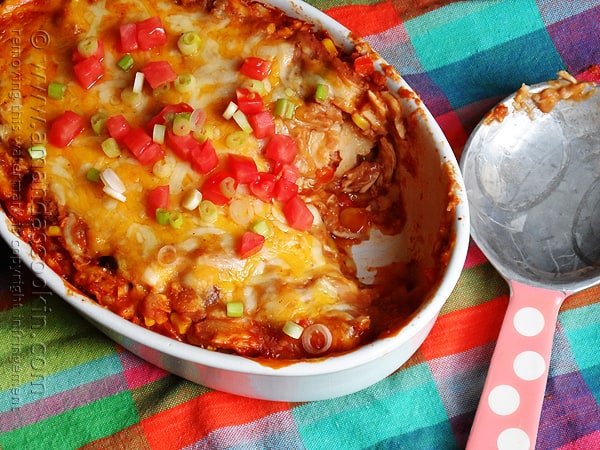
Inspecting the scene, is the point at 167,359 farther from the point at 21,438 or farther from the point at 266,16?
the point at 266,16

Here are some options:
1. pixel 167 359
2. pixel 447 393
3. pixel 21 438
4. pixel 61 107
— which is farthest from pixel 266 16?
pixel 21 438

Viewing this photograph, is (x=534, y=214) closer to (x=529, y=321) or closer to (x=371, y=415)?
(x=529, y=321)

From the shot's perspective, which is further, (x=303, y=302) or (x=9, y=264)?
(x=9, y=264)

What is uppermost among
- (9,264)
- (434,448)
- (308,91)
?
(308,91)

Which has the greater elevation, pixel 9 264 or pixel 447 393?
pixel 9 264

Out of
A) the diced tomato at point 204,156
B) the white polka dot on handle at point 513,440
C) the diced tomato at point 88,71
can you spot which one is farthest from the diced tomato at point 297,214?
the white polka dot on handle at point 513,440

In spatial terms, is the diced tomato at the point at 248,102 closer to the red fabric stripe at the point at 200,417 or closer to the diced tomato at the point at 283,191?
the diced tomato at the point at 283,191
